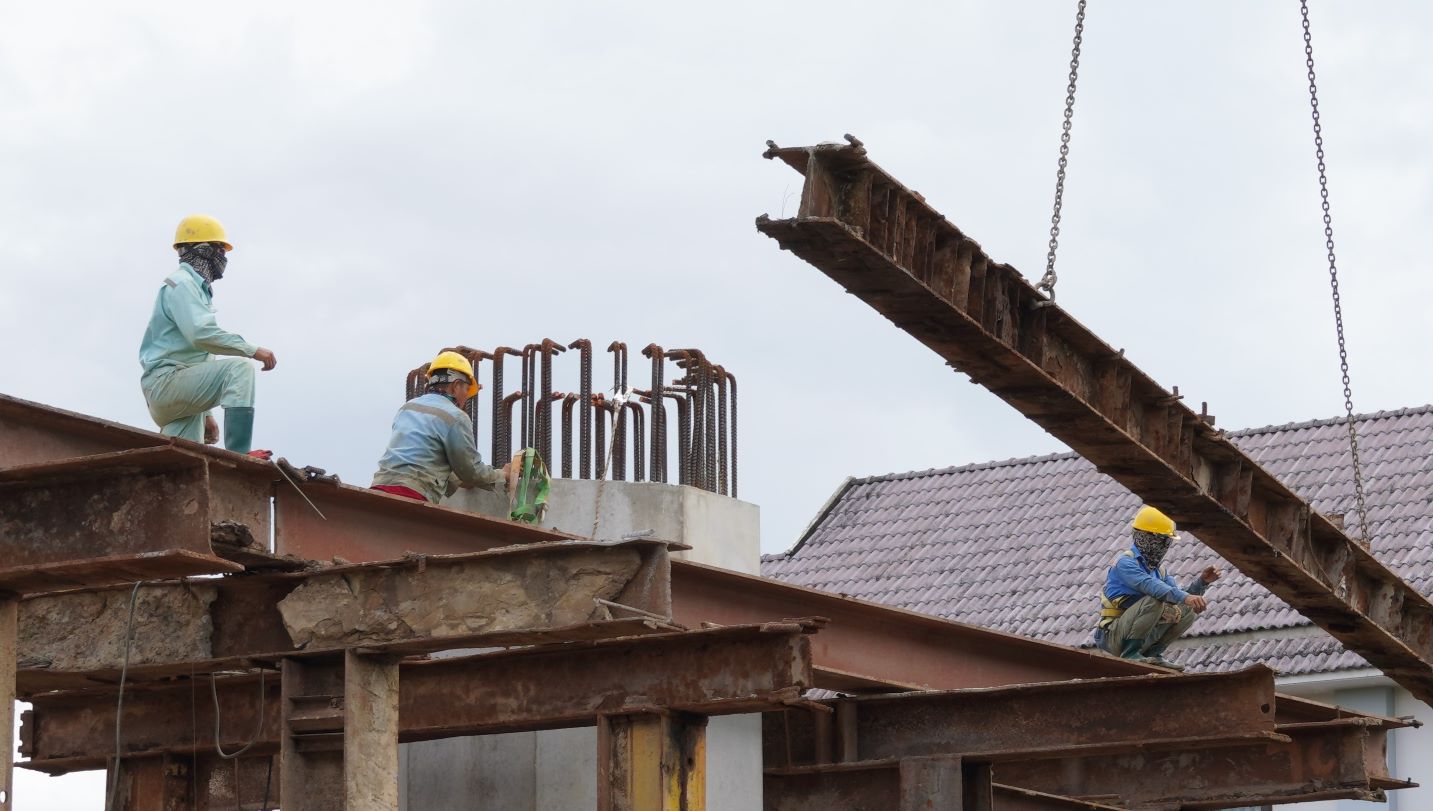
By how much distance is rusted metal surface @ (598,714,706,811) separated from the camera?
11188mm

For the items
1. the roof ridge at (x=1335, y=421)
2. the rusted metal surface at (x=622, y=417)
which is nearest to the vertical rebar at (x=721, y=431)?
the rusted metal surface at (x=622, y=417)

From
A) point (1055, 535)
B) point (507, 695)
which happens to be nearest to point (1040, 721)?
point (507, 695)

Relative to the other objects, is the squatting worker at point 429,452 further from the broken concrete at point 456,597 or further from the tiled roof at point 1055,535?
the tiled roof at point 1055,535

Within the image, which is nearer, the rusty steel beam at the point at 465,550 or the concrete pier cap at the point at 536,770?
the rusty steel beam at the point at 465,550

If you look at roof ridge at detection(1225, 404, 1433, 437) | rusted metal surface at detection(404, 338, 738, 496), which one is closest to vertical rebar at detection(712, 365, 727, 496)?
rusted metal surface at detection(404, 338, 738, 496)

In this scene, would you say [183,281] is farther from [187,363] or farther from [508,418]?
[508,418]

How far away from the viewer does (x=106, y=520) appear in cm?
924

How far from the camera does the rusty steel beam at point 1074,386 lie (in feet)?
29.8

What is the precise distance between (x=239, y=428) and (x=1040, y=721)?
511 centimetres

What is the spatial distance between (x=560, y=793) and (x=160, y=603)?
294cm

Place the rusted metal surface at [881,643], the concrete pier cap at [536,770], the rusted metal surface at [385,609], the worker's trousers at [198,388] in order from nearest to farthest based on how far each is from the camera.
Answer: the rusted metal surface at [385,609] → the worker's trousers at [198,388] → the rusted metal surface at [881,643] → the concrete pier cap at [536,770]

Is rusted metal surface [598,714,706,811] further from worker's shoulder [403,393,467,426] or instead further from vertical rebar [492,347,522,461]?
vertical rebar [492,347,522,461]

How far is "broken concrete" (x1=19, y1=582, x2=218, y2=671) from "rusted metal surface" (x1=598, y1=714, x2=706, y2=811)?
2.04 m

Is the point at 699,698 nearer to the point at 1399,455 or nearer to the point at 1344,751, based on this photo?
the point at 1344,751
